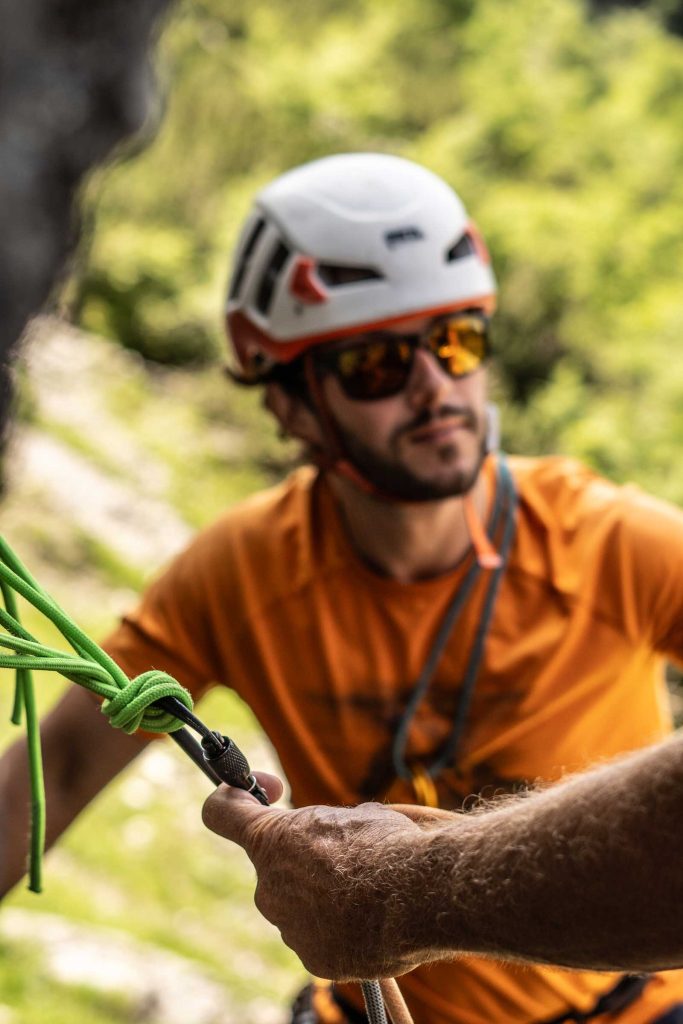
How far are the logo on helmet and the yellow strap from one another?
131 centimetres

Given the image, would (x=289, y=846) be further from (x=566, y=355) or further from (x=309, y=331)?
(x=566, y=355)

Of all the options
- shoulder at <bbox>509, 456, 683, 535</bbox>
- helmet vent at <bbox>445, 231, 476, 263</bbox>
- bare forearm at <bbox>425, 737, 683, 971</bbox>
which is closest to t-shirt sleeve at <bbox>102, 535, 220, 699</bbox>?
shoulder at <bbox>509, 456, 683, 535</bbox>

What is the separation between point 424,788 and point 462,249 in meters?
1.41

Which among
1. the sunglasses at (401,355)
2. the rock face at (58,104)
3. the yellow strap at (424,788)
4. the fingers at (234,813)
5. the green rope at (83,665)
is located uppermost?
the rock face at (58,104)

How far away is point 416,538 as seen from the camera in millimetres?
2580

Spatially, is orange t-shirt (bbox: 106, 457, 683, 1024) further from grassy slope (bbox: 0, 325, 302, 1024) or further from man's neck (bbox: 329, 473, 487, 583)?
grassy slope (bbox: 0, 325, 302, 1024)

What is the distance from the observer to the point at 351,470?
8.62ft

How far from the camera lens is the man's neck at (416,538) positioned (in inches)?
101

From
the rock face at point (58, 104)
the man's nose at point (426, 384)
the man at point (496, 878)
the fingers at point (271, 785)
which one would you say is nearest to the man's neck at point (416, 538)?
the man's nose at point (426, 384)

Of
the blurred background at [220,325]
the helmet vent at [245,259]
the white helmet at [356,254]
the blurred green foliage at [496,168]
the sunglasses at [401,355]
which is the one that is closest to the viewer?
the sunglasses at [401,355]

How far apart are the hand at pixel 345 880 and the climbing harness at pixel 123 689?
6 centimetres

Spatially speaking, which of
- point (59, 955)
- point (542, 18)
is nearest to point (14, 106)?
point (59, 955)

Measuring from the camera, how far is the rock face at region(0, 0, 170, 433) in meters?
4.45

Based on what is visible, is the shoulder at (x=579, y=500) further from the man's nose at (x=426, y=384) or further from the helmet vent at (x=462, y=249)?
the helmet vent at (x=462, y=249)
